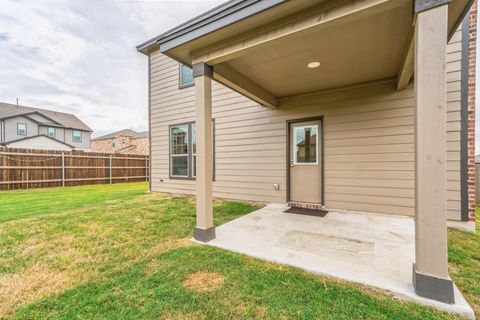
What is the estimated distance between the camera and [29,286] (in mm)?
1868

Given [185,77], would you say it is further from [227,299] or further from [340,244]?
[227,299]

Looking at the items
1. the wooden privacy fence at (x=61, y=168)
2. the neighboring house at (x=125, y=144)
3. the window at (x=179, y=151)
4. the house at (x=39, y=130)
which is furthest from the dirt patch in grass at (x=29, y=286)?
the neighboring house at (x=125, y=144)

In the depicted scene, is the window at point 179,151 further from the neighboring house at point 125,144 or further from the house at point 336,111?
the neighboring house at point 125,144

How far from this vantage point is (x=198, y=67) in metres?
2.94

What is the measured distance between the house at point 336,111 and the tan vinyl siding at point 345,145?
0.06 ft

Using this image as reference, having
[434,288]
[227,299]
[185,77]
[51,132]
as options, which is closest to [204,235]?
[227,299]

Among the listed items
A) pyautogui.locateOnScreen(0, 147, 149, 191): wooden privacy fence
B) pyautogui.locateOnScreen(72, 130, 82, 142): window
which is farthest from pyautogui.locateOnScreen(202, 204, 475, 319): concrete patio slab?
pyautogui.locateOnScreen(72, 130, 82, 142): window

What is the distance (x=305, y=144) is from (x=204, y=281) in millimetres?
3708

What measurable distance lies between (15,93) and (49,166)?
18097 mm

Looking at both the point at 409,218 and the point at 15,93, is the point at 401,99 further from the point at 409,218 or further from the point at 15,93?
the point at 15,93

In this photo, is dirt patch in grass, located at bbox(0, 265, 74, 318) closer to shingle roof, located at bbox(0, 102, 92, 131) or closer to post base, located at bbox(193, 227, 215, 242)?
post base, located at bbox(193, 227, 215, 242)

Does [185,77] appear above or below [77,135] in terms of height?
above

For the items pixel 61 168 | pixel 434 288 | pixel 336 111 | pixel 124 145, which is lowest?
pixel 434 288

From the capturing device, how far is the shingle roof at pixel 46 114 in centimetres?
1684
